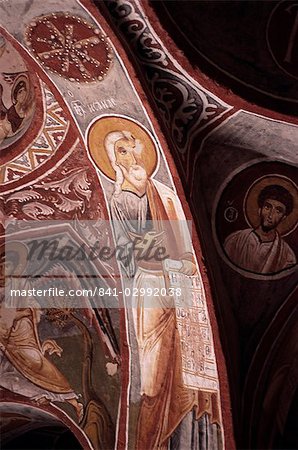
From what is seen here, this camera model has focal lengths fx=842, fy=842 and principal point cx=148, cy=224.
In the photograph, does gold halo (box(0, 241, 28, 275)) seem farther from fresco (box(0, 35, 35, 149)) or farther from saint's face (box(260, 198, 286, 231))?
saint's face (box(260, 198, 286, 231))

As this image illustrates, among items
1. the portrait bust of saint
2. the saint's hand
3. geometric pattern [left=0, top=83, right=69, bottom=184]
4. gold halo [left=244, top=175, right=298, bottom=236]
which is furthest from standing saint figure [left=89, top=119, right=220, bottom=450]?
gold halo [left=244, top=175, right=298, bottom=236]

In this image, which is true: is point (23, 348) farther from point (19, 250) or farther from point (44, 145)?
point (44, 145)

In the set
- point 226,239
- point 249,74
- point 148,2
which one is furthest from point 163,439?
point 148,2

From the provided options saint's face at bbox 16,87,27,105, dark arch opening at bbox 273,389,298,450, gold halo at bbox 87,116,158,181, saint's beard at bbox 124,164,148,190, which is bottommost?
dark arch opening at bbox 273,389,298,450

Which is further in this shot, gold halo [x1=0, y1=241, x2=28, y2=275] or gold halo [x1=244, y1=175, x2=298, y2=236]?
gold halo [x1=0, y1=241, x2=28, y2=275]

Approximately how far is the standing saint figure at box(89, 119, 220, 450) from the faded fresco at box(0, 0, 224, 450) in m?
0.01

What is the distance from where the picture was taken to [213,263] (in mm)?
7238

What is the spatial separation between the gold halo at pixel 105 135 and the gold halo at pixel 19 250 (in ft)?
6.30

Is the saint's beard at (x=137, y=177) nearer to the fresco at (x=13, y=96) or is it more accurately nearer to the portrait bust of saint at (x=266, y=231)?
the portrait bust of saint at (x=266, y=231)

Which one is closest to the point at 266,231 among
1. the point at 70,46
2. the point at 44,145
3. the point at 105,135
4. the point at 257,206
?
the point at 257,206

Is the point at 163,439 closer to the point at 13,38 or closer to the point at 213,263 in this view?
the point at 213,263

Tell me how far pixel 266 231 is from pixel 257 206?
24cm

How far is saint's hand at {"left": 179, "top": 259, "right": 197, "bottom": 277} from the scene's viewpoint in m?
7.11

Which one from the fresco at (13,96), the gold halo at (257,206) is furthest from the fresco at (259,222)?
the fresco at (13,96)
